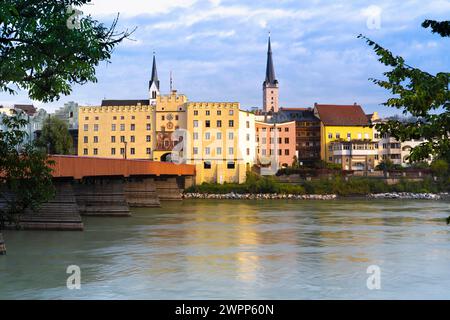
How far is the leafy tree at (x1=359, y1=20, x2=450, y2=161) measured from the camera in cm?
716

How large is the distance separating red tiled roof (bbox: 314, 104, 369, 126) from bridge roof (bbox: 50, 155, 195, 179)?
41871mm

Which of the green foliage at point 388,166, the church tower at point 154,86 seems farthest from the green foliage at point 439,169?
the church tower at point 154,86

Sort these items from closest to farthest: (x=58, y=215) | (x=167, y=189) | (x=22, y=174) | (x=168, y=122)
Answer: (x=22, y=174) → (x=58, y=215) → (x=167, y=189) → (x=168, y=122)

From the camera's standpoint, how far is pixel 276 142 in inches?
3693

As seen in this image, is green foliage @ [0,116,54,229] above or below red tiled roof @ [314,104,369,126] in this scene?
below

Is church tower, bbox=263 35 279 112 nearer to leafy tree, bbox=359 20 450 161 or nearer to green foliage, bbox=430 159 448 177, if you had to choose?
green foliage, bbox=430 159 448 177

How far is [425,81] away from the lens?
7.29 meters

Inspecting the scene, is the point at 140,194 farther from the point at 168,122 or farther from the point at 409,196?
the point at 409,196

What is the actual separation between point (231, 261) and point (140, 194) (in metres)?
39.7

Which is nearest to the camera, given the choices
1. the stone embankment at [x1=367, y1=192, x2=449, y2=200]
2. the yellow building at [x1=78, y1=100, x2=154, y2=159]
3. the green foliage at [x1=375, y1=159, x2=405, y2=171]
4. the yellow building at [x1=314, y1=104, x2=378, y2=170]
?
the stone embankment at [x1=367, y1=192, x2=449, y2=200]

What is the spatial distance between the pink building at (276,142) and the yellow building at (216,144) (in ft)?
31.9

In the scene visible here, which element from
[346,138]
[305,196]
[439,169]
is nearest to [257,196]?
[305,196]

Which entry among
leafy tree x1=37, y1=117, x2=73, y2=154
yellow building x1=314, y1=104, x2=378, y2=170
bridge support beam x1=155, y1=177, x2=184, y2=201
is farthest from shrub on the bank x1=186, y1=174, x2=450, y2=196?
leafy tree x1=37, y1=117, x2=73, y2=154
